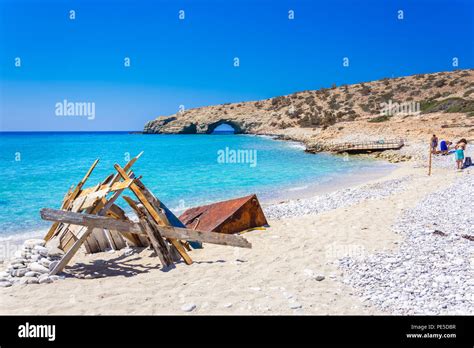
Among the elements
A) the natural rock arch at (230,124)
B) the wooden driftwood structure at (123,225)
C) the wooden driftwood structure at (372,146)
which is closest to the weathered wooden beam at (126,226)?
the wooden driftwood structure at (123,225)

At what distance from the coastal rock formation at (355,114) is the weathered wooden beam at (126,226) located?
31173 mm

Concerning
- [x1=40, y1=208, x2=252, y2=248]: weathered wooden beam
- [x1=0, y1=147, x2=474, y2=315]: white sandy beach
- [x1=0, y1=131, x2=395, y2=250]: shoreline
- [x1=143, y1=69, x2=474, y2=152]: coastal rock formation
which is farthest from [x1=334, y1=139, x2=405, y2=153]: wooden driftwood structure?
[x1=40, y1=208, x2=252, y2=248]: weathered wooden beam

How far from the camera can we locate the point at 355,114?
222 feet

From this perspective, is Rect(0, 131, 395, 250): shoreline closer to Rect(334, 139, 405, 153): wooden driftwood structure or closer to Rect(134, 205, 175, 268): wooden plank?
Rect(134, 205, 175, 268): wooden plank

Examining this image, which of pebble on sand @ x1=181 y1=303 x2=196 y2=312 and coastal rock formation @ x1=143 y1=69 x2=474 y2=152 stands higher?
coastal rock formation @ x1=143 y1=69 x2=474 y2=152

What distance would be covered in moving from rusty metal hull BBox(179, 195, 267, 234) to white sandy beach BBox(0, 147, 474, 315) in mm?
359

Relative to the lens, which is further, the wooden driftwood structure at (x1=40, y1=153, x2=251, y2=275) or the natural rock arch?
the natural rock arch

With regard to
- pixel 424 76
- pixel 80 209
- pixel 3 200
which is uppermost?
pixel 424 76

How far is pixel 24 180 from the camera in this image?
26125 millimetres

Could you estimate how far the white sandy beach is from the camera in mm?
5180

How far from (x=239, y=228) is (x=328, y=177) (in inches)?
600

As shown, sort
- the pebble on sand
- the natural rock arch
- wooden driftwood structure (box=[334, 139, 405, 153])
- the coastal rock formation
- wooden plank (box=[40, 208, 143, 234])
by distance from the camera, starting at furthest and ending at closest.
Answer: the natural rock arch
the coastal rock formation
wooden driftwood structure (box=[334, 139, 405, 153])
wooden plank (box=[40, 208, 143, 234])
the pebble on sand

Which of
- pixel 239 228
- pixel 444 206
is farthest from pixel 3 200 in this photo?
pixel 444 206
